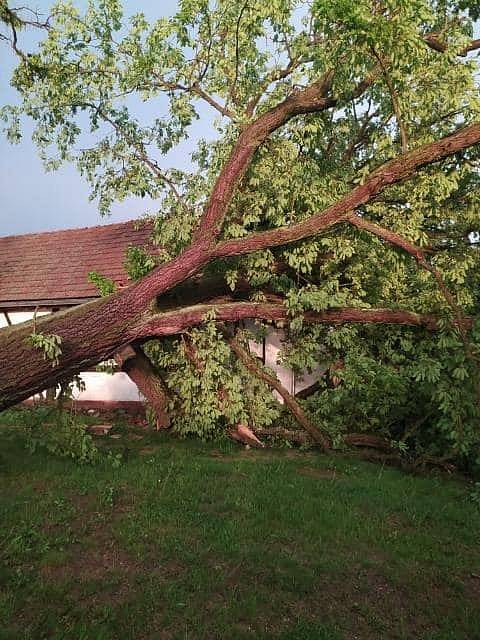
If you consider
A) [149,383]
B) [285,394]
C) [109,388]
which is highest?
[149,383]

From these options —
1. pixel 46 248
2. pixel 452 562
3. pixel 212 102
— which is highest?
pixel 212 102

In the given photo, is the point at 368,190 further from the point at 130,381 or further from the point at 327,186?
the point at 130,381

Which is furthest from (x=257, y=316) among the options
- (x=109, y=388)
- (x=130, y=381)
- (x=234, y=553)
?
(x=109, y=388)

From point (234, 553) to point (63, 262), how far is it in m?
13.1

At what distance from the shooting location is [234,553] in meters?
4.73

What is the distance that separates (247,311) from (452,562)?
4.43 m

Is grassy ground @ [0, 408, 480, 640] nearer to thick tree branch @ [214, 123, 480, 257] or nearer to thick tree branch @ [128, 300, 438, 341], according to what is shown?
thick tree branch @ [128, 300, 438, 341]

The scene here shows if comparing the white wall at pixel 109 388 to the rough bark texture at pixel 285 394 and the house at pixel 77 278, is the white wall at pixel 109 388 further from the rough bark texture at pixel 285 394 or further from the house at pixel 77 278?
the rough bark texture at pixel 285 394

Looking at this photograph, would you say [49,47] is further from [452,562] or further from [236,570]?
[452,562]

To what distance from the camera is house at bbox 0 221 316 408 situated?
13.7 m

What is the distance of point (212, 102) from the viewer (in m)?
11.2

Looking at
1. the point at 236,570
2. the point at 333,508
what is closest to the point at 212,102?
the point at 333,508

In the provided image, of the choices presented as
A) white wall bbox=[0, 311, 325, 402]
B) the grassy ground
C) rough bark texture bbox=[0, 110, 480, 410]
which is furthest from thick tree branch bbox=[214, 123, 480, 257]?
white wall bbox=[0, 311, 325, 402]

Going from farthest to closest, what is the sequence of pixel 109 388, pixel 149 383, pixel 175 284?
pixel 109 388 → pixel 149 383 → pixel 175 284
